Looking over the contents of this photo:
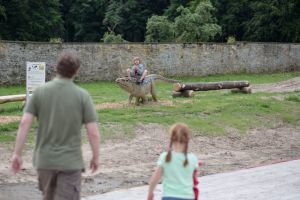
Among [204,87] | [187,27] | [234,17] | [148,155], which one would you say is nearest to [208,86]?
[204,87]

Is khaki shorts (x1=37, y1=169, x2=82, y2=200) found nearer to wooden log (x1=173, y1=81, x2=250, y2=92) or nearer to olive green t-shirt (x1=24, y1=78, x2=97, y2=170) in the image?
olive green t-shirt (x1=24, y1=78, x2=97, y2=170)

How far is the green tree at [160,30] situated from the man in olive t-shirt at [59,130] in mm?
48123

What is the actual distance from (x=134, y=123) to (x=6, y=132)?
3.45 metres

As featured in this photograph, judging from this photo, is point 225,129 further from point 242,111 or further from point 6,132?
point 6,132

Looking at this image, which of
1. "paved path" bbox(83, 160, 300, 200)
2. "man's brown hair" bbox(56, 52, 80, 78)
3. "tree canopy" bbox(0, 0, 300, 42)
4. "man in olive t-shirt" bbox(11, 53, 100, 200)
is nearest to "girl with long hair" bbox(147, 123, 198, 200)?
"man in olive t-shirt" bbox(11, 53, 100, 200)

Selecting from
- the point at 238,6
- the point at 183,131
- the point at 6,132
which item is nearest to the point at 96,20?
the point at 238,6

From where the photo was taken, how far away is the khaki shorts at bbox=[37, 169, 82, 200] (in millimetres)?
5891

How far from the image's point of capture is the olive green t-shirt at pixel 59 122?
19.2 ft

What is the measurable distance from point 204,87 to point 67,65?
19.5 metres

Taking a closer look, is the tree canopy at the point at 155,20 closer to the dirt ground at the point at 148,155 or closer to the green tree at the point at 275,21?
the green tree at the point at 275,21

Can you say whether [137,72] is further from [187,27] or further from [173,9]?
[173,9]

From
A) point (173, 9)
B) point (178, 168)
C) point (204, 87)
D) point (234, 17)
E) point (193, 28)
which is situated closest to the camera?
point (178, 168)

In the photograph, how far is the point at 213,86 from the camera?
25484mm

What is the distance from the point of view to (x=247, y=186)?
1030 centimetres
